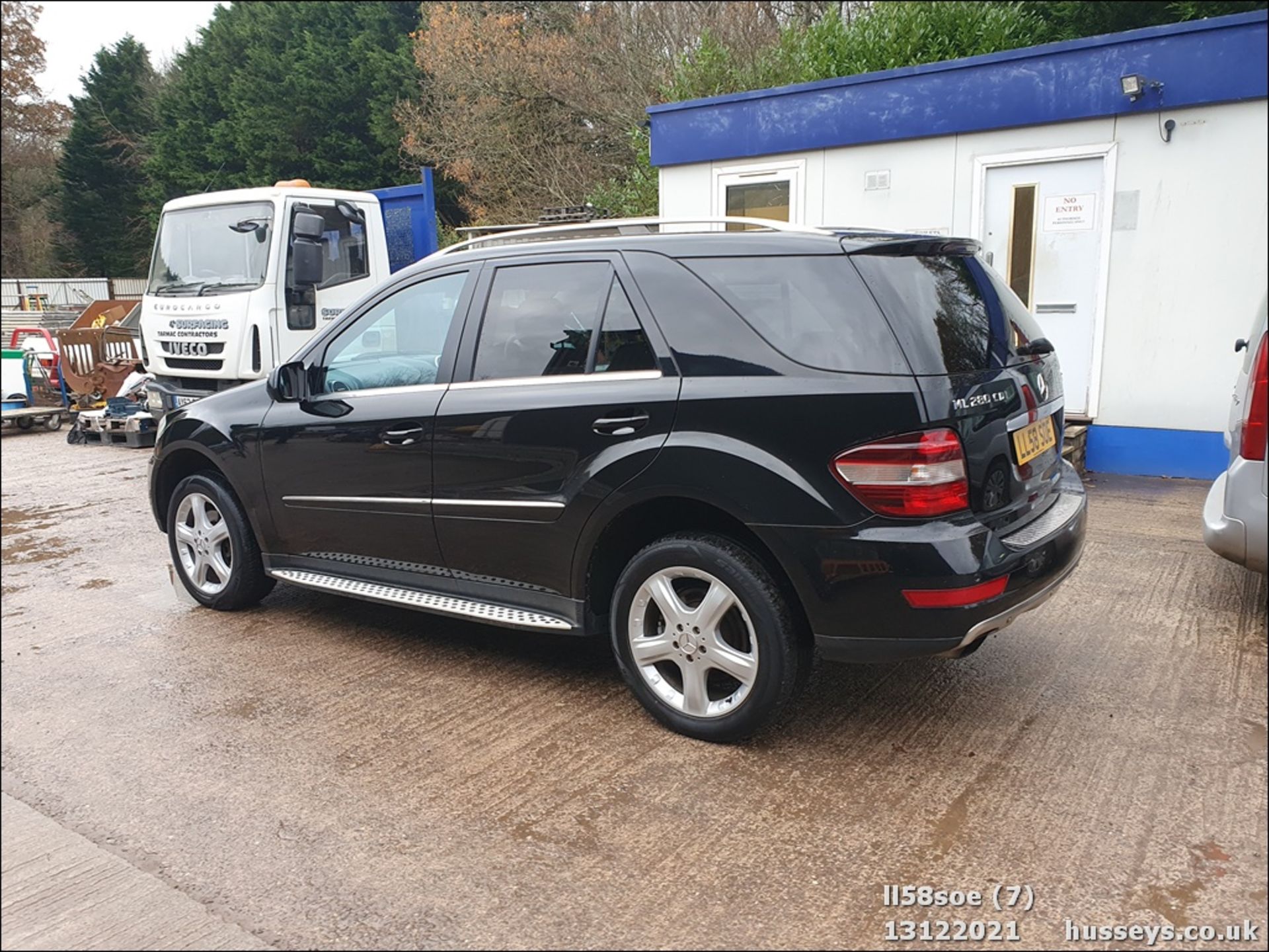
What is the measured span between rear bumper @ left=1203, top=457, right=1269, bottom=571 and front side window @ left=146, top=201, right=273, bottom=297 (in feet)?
29.3

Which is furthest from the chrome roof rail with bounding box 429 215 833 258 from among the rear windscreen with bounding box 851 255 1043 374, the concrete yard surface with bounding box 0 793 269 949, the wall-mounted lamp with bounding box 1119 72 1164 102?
the wall-mounted lamp with bounding box 1119 72 1164 102

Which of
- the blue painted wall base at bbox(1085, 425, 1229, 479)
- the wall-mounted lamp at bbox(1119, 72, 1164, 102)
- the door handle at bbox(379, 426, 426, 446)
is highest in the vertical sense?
the wall-mounted lamp at bbox(1119, 72, 1164, 102)

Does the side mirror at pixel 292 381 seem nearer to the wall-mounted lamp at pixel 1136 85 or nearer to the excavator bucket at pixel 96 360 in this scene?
Result: the wall-mounted lamp at pixel 1136 85

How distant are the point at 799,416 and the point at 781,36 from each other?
189 inches

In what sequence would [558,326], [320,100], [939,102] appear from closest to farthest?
[558,326]
[939,102]
[320,100]

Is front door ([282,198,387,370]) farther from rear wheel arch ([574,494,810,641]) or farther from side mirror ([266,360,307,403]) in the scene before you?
rear wheel arch ([574,494,810,641])

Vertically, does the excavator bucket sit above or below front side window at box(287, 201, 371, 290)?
below

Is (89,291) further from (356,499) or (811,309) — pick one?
(811,309)

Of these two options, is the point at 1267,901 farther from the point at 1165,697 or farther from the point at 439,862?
the point at 1165,697

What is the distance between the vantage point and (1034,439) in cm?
342

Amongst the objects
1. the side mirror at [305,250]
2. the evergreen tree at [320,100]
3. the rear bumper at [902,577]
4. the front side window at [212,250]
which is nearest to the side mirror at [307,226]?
the side mirror at [305,250]

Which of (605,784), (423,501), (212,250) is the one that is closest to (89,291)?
(212,250)

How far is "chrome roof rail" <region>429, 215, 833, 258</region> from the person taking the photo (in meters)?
3.58

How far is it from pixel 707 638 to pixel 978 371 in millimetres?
1262
